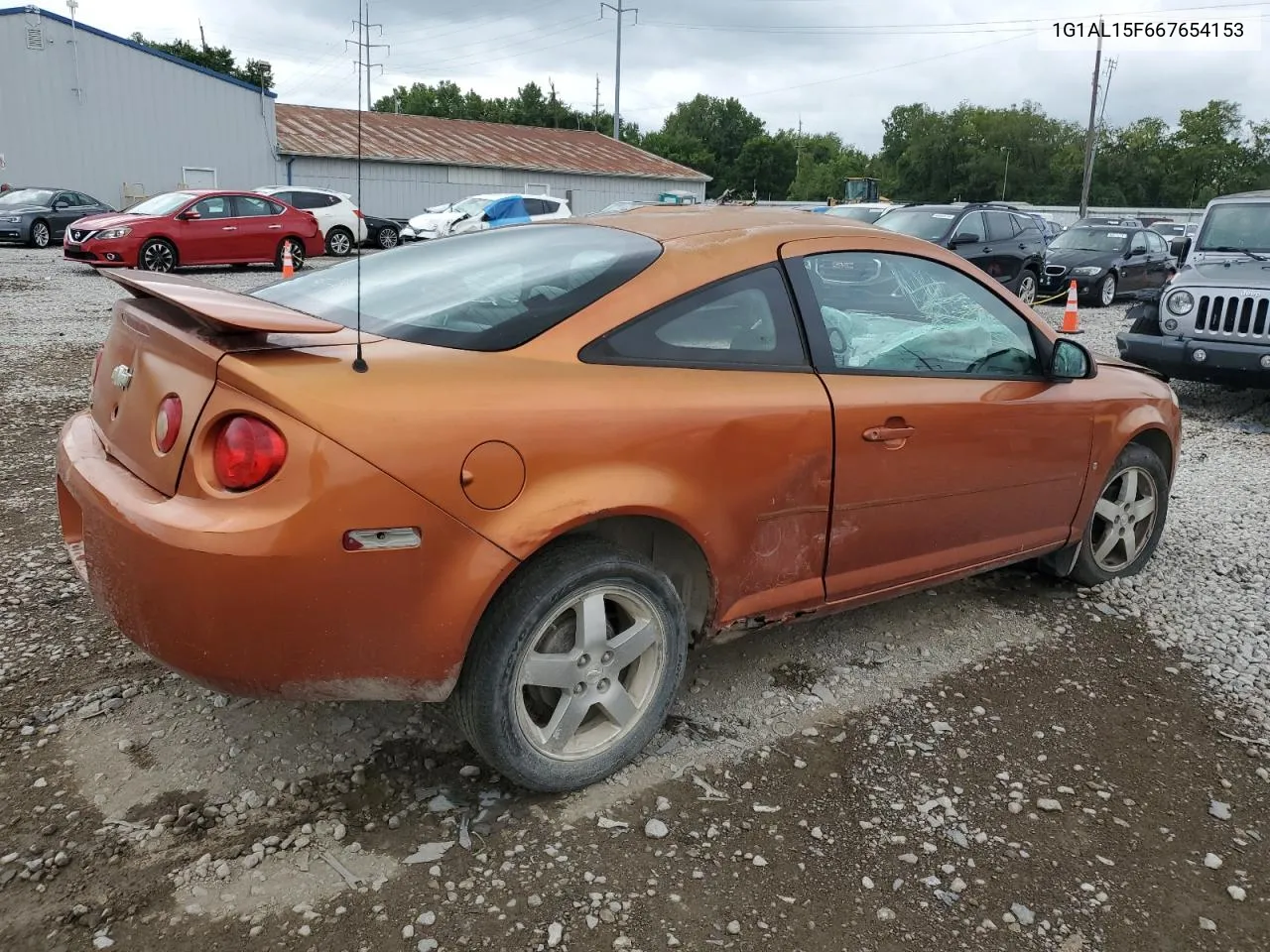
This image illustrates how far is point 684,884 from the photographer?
2.40m

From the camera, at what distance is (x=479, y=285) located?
2.97 m

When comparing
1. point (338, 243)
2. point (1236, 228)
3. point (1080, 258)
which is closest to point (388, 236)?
point (338, 243)

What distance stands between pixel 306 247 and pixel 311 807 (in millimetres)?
17893

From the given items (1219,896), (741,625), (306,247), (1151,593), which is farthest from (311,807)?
(306,247)

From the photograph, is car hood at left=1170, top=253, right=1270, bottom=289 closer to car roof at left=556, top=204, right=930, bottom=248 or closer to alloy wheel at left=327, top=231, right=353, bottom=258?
car roof at left=556, top=204, right=930, bottom=248

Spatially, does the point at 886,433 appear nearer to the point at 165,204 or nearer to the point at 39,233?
the point at 165,204

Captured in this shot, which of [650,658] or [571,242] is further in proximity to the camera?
[571,242]

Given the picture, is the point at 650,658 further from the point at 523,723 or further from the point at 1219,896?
the point at 1219,896

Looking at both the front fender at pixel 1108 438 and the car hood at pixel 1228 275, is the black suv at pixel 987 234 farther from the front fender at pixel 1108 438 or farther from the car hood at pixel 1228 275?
the front fender at pixel 1108 438

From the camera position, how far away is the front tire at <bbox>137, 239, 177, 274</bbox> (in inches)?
628

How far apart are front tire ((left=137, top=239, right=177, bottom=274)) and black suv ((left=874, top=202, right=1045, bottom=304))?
11.5 meters

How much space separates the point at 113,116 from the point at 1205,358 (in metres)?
29.2

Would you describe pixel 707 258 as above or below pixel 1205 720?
above

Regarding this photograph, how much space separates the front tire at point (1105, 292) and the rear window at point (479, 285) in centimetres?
1498
